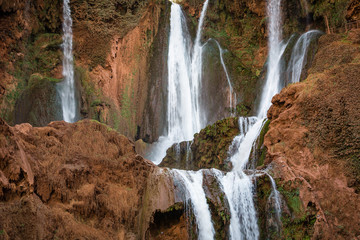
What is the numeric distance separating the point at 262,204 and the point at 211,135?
8.20 m

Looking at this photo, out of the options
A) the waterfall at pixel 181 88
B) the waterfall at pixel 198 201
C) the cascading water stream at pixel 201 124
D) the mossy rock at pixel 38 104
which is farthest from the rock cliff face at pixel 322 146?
the mossy rock at pixel 38 104

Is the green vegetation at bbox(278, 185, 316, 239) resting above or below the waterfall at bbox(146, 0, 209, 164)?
below

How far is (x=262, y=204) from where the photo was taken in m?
10.6

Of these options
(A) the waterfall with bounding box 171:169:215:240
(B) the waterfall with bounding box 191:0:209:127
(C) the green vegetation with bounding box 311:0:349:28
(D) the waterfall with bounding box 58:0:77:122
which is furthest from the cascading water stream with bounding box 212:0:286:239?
(D) the waterfall with bounding box 58:0:77:122

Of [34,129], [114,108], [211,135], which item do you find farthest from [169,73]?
[34,129]

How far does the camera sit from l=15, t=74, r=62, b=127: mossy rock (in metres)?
17.3

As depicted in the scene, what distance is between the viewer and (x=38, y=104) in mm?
17625

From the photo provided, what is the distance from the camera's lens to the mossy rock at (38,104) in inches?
680

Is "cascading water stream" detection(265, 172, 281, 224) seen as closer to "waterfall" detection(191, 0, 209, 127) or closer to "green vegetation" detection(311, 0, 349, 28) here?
"green vegetation" detection(311, 0, 349, 28)

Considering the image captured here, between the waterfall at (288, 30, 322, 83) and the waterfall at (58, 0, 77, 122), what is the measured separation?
13560 mm

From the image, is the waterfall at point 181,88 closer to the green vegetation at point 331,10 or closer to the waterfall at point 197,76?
the waterfall at point 197,76

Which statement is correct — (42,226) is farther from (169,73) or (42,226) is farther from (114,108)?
(169,73)

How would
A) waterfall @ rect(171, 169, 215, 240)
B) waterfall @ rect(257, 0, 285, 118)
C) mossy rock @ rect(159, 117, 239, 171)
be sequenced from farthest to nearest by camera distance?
1. waterfall @ rect(257, 0, 285, 118)
2. mossy rock @ rect(159, 117, 239, 171)
3. waterfall @ rect(171, 169, 215, 240)

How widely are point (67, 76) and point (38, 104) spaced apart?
13.3ft
